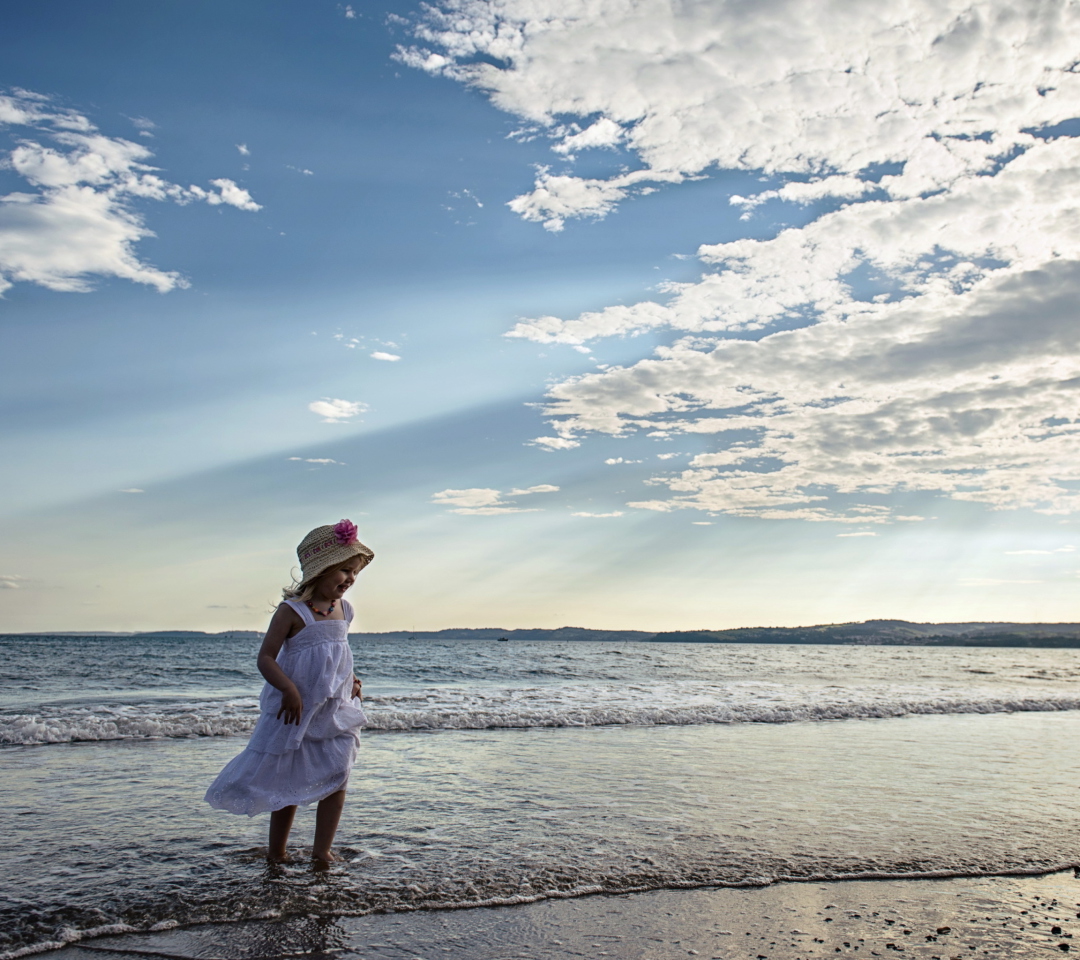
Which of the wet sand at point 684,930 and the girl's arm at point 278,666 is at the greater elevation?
the girl's arm at point 278,666

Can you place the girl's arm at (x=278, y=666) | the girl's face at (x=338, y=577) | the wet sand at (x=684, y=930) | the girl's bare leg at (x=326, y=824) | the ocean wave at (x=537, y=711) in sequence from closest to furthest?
the wet sand at (x=684, y=930) → the girl's arm at (x=278, y=666) → the girl's face at (x=338, y=577) → the girl's bare leg at (x=326, y=824) → the ocean wave at (x=537, y=711)

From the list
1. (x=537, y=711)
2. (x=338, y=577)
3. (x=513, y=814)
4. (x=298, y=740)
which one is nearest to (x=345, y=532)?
(x=338, y=577)

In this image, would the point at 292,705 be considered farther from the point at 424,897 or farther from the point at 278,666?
the point at 424,897

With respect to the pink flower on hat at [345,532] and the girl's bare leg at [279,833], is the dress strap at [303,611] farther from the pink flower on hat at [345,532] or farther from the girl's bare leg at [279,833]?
the girl's bare leg at [279,833]

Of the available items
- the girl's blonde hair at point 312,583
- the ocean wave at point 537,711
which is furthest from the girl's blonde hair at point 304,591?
the ocean wave at point 537,711

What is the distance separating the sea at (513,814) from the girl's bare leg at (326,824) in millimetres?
105

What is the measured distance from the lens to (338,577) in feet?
13.9

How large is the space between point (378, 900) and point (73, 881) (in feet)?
5.72

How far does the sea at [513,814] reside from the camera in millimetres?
3998

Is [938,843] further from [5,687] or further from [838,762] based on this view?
[5,687]

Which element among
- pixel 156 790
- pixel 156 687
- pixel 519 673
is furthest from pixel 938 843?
pixel 519 673

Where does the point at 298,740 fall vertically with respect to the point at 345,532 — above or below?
below

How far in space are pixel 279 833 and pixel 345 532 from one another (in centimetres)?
190

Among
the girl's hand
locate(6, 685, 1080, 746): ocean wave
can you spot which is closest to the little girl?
the girl's hand
